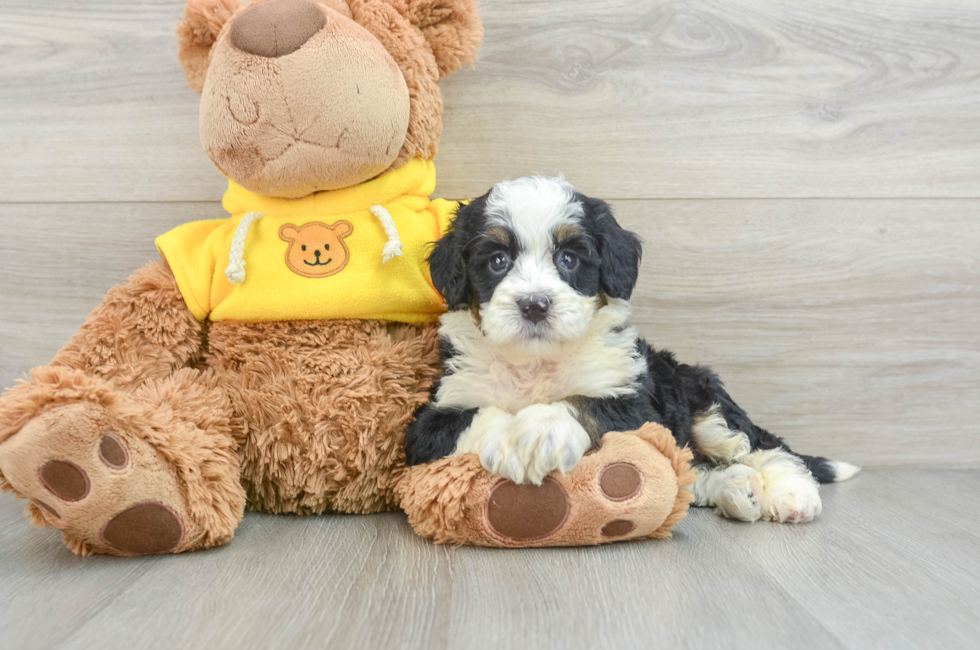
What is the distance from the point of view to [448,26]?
1.69 meters

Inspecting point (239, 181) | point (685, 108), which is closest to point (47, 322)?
point (239, 181)

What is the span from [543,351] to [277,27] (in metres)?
0.83

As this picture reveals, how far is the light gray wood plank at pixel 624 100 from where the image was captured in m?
2.00

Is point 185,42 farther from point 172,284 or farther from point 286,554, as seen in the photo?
point 286,554

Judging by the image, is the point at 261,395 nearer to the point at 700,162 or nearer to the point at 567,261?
the point at 567,261

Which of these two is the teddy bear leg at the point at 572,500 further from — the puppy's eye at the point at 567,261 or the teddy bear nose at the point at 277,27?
the teddy bear nose at the point at 277,27

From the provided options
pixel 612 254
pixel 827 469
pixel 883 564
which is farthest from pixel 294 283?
pixel 827 469

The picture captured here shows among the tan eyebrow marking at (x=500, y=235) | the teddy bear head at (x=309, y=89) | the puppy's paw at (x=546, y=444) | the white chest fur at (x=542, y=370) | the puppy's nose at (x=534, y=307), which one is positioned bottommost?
the puppy's paw at (x=546, y=444)

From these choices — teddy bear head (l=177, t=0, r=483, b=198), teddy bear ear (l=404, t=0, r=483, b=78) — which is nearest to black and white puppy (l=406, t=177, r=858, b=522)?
teddy bear head (l=177, t=0, r=483, b=198)

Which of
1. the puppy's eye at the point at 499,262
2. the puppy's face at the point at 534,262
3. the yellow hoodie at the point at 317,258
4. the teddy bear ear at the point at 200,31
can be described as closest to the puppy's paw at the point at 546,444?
the puppy's face at the point at 534,262

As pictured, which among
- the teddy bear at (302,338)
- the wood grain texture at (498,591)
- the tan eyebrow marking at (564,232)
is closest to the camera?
the wood grain texture at (498,591)

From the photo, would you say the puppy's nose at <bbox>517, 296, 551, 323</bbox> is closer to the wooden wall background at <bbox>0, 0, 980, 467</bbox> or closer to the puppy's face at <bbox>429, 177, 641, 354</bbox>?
the puppy's face at <bbox>429, 177, 641, 354</bbox>

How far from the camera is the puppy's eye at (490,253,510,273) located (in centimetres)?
147

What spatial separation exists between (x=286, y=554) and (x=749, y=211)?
150 centimetres
